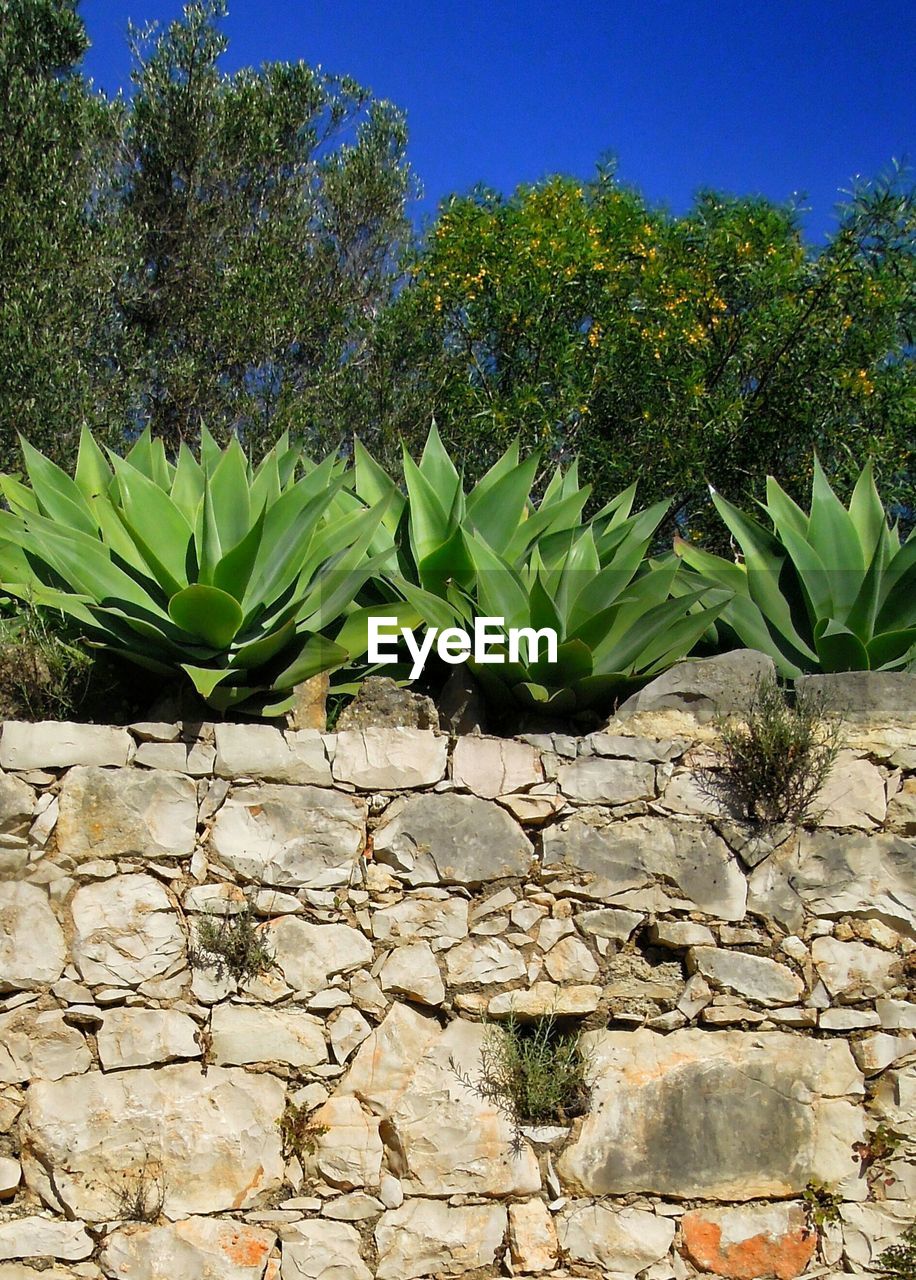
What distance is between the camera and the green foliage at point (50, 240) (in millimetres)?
8508

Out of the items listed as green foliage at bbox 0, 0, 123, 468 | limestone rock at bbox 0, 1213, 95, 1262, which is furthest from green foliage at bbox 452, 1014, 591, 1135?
green foliage at bbox 0, 0, 123, 468

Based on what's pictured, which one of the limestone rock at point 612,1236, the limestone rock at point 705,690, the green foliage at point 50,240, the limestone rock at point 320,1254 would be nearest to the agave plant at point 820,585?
the limestone rock at point 705,690

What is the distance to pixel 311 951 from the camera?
4.12 metres

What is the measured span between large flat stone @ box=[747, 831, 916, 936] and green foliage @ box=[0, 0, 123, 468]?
5861 mm

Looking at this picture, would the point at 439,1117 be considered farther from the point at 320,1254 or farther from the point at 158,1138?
the point at 158,1138

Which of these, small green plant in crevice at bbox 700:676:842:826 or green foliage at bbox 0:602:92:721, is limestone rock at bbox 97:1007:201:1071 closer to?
green foliage at bbox 0:602:92:721

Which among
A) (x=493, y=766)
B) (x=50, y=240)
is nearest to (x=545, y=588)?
(x=493, y=766)

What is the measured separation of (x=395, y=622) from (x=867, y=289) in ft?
17.5

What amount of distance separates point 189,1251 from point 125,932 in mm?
1009

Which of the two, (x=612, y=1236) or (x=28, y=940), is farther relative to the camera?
(x=612, y=1236)

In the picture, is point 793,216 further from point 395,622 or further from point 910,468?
point 395,622

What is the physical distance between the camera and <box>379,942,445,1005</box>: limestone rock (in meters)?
4.14

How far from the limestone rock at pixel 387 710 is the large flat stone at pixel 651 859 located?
2.06ft

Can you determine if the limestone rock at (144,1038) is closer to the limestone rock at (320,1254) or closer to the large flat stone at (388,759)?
the limestone rock at (320,1254)
